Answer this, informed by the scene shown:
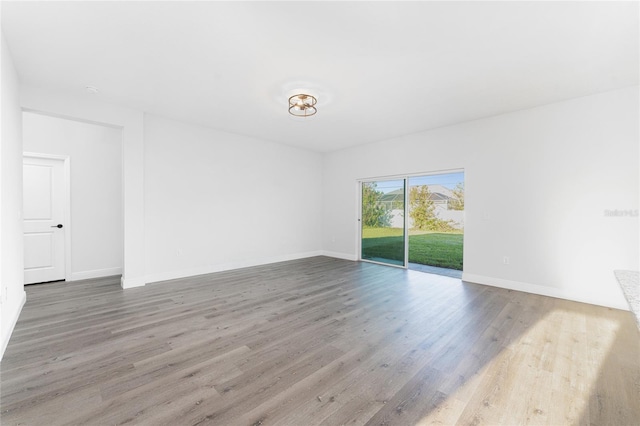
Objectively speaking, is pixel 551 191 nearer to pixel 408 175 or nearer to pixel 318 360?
pixel 408 175

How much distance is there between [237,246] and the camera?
17.7 feet

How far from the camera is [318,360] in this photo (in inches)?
82.5

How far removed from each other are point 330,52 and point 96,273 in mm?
5362

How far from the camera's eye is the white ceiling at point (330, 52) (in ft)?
6.81

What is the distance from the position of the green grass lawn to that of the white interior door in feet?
19.3

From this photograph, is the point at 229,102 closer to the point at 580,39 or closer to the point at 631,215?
the point at 580,39

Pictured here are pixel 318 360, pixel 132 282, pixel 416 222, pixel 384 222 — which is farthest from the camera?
pixel 416 222

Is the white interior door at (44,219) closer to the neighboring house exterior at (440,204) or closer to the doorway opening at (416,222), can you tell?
the doorway opening at (416,222)

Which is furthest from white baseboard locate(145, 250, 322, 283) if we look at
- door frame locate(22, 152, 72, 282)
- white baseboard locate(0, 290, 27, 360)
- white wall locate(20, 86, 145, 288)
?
door frame locate(22, 152, 72, 282)

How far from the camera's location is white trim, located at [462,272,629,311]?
11.0ft

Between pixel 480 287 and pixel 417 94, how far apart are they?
10.2 ft

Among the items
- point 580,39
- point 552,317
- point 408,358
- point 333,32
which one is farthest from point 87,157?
point 552,317

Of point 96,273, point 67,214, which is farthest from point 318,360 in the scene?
point 67,214

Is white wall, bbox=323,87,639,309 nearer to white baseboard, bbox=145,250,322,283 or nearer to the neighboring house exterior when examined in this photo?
the neighboring house exterior
